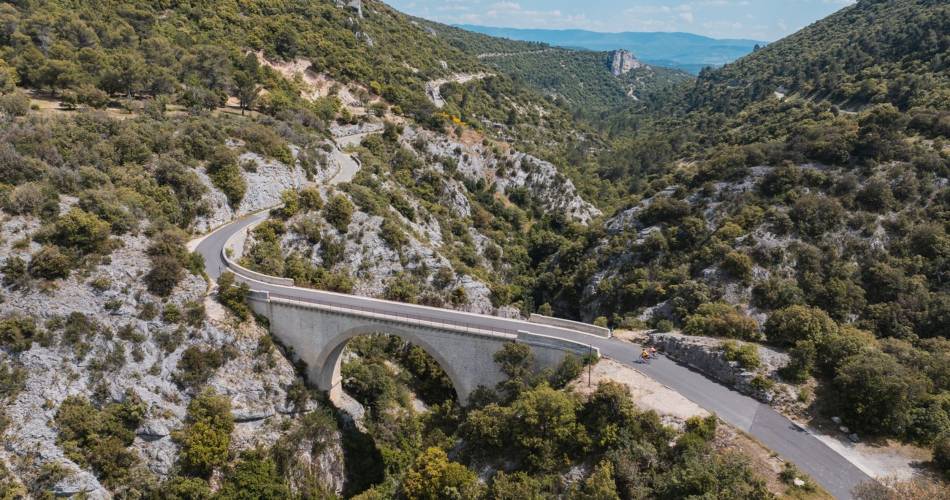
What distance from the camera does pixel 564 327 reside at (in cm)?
3744

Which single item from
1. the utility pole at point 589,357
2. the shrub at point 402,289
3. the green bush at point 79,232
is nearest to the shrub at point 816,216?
the utility pole at point 589,357

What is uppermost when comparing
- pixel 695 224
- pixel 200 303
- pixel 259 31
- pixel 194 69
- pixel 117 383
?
pixel 259 31

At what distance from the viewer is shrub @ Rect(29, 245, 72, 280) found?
31.1 m

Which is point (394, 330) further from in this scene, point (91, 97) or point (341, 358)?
point (91, 97)

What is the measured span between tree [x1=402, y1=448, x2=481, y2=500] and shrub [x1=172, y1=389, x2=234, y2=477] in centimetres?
1349

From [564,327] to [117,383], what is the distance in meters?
31.7

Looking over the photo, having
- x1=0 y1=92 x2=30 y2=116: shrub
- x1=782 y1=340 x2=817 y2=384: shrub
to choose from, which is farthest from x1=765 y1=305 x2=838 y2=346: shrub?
x1=0 y1=92 x2=30 y2=116: shrub

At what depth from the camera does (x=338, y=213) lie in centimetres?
5088

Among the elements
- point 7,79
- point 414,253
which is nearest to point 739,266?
point 414,253

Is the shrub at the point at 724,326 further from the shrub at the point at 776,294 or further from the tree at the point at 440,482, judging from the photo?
the tree at the point at 440,482

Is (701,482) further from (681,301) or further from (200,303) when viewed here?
(200,303)

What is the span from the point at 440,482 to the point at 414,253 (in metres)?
29.7

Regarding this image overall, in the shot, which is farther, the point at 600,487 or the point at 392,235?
the point at 392,235

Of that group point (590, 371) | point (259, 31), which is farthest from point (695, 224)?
point (259, 31)
